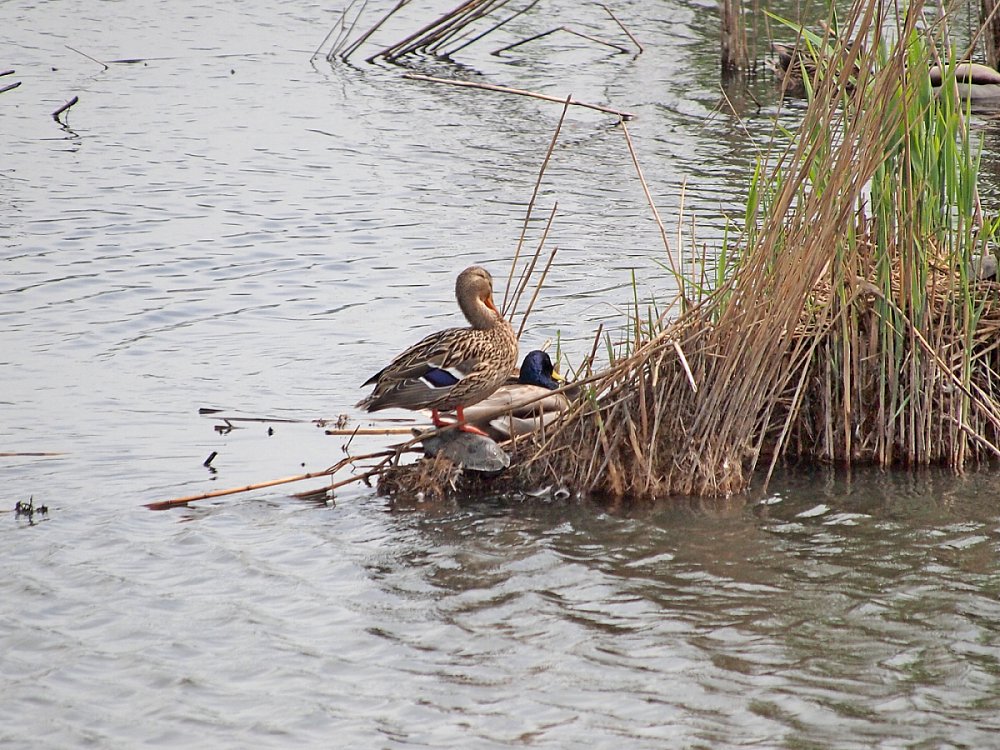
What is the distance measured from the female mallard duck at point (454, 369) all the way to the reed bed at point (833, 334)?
39 cm

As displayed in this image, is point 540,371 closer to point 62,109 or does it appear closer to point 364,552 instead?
point 364,552

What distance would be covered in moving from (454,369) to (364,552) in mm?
1024

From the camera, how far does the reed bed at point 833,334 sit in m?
5.84

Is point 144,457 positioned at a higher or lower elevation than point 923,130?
lower

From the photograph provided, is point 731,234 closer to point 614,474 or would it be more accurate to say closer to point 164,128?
point 614,474

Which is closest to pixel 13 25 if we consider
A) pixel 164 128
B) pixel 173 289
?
pixel 164 128

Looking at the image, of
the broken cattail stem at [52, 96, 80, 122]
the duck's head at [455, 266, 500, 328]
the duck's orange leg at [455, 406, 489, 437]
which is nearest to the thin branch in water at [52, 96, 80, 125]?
the broken cattail stem at [52, 96, 80, 122]

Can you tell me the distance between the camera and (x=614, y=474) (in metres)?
6.14

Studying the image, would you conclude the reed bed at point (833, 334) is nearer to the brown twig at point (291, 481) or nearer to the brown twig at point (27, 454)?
the brown twig at point (291, 481)

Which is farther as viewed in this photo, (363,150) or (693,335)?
(363,150)

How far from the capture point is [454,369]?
6332 millimetres

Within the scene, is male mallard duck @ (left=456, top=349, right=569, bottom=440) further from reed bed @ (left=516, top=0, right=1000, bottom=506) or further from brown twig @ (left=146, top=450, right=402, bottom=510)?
brown twig @ (left=146, top=450, right=402, bottom=510)

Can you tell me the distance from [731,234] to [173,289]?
4.42 metres

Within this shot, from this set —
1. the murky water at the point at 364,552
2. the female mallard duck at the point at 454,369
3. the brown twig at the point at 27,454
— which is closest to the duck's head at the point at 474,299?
the female mallard duck at the point at 454,369
